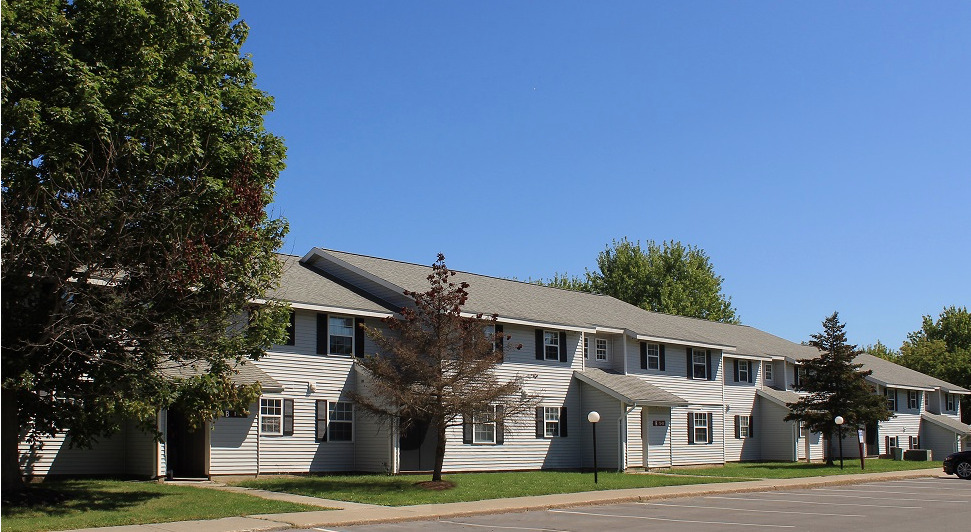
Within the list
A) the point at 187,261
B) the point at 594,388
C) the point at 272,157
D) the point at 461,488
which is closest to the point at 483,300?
the point at 594,388

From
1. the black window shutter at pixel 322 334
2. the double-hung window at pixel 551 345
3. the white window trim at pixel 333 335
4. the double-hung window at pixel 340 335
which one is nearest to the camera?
the black window shutter at pixel 322 334

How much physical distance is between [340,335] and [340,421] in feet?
8.83

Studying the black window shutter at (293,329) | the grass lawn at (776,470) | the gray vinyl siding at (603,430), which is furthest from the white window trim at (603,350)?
the black window shutter at (293,329)

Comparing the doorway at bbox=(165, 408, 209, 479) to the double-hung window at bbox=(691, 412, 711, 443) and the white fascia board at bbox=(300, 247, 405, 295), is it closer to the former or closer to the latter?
the white fascia board at bbox=(300, 247, 405, 295)

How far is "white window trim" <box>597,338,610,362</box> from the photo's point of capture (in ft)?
125

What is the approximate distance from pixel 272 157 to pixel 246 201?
1.64 meters

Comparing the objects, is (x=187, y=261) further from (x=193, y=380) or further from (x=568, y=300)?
(x=568, y=300)

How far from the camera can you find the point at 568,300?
41.5 meters

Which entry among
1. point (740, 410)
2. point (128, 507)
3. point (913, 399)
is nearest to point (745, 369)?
point (740, 410)

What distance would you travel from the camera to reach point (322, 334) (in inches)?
1138

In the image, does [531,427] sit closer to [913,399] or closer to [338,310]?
[338,310]

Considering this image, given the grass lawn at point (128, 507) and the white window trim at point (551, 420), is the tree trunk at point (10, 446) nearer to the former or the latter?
the grass lawn at point (128, 507)

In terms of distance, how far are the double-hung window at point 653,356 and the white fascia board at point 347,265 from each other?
41.7 feet

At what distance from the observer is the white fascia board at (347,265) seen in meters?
32.0
